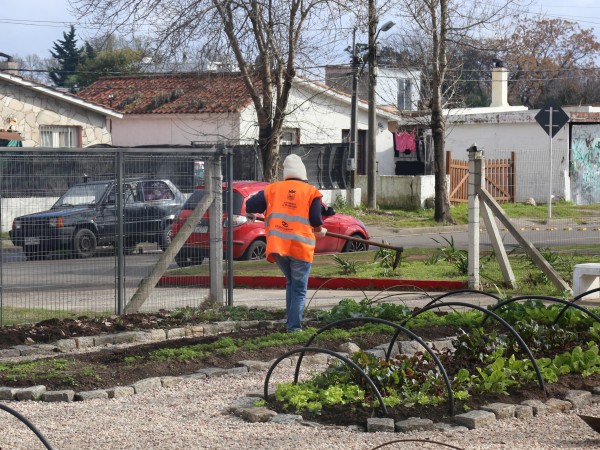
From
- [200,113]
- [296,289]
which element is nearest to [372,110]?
[200,113]

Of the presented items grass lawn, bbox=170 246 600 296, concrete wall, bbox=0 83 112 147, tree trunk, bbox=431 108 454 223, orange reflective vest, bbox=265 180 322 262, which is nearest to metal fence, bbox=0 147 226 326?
orange reflective vest, bbox=265 180 322 262

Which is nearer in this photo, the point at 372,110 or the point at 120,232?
the point at 120,232

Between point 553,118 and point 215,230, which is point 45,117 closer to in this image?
point 553,118

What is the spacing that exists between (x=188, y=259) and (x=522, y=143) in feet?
92.3

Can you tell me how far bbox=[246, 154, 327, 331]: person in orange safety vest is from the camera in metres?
11.0

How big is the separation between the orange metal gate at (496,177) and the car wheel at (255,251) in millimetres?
14236

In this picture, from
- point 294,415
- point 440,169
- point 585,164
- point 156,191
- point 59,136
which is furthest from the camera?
point 585,164

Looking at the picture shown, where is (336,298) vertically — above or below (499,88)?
below

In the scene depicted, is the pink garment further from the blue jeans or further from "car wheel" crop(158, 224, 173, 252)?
the blue jeans

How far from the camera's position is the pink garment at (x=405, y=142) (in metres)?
44.7

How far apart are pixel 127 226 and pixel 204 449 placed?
Result: 257 inches

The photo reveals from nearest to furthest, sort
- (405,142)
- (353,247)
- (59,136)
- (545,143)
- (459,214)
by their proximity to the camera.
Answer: (353,247)
(459,214)
(59,136)
(545,143)
(405,142)

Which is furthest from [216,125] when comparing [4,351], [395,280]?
[4,351]

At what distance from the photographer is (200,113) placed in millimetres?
38844
